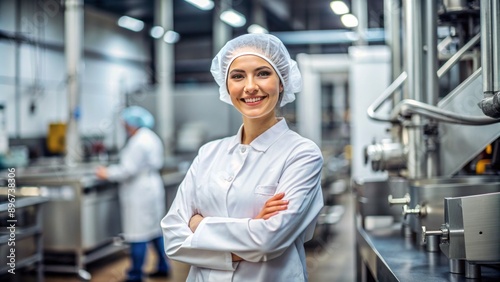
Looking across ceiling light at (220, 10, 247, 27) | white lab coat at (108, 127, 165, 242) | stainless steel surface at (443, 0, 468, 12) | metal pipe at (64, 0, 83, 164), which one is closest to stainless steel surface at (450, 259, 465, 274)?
stainless steel surface at (443, 0, 468, 12)

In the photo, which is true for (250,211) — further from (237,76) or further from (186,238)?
(237,76)

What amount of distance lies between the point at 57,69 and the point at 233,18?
5.42 feet

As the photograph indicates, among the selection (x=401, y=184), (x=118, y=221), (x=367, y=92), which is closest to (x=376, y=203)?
(x=401, y=184)

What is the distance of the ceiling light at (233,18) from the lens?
473cm

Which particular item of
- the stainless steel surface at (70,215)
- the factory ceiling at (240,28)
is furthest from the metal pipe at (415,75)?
the stainless steel surface at (70,215)

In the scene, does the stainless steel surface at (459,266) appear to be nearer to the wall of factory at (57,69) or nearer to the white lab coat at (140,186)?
the white lab coat at (140,186)

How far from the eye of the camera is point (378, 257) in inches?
51.2

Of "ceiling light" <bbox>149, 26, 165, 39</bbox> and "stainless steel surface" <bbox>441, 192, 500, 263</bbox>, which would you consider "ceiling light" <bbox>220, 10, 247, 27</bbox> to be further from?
"stainless steel surface" <bbox>441, 192, 500, 263</bbox>

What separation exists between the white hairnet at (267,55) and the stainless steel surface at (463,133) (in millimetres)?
Answer: 473

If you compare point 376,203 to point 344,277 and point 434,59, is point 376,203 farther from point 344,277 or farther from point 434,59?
point 344,277

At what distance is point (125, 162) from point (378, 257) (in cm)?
214

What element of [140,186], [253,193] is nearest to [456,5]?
[253,193]

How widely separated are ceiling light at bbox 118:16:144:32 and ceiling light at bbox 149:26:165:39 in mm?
143

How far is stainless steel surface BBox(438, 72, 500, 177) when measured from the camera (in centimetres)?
135
